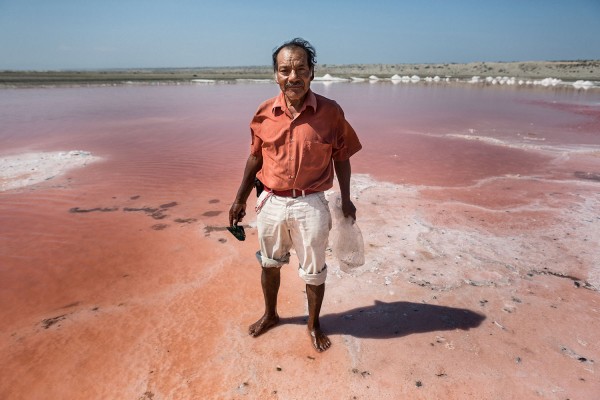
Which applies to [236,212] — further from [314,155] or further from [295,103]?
[295,103]

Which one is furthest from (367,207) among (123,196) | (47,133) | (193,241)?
(47,133)

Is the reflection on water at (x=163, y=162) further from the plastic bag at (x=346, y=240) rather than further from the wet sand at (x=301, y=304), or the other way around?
the plastic bag at (x=346, y=240)

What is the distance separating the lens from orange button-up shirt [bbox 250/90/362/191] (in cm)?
201

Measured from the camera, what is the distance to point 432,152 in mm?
7730

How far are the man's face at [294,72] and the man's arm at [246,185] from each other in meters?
0.48

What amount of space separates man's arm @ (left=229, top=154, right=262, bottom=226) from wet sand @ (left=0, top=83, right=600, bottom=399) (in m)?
0.83

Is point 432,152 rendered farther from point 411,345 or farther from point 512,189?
point 411,345

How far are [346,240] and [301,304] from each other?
2.43ft

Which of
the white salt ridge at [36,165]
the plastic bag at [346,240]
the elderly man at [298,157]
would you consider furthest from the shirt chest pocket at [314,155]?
the white salt ridge at [36,165]

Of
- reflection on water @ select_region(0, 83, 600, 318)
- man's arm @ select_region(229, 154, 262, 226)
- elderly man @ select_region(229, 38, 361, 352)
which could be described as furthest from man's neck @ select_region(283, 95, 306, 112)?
reflection on water @ select_region(0, 83, 600, 318)

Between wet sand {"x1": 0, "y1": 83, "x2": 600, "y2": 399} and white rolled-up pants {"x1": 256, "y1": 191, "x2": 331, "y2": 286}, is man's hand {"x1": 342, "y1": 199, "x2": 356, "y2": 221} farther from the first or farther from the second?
wet sand {"x1": 0, "y1": 83, "x2": 600, "y2": 399}

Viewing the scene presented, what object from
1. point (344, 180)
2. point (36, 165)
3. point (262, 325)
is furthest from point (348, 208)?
point (36, 165)

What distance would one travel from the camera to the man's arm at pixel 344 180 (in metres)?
2.27

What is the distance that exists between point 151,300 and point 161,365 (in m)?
0.77
